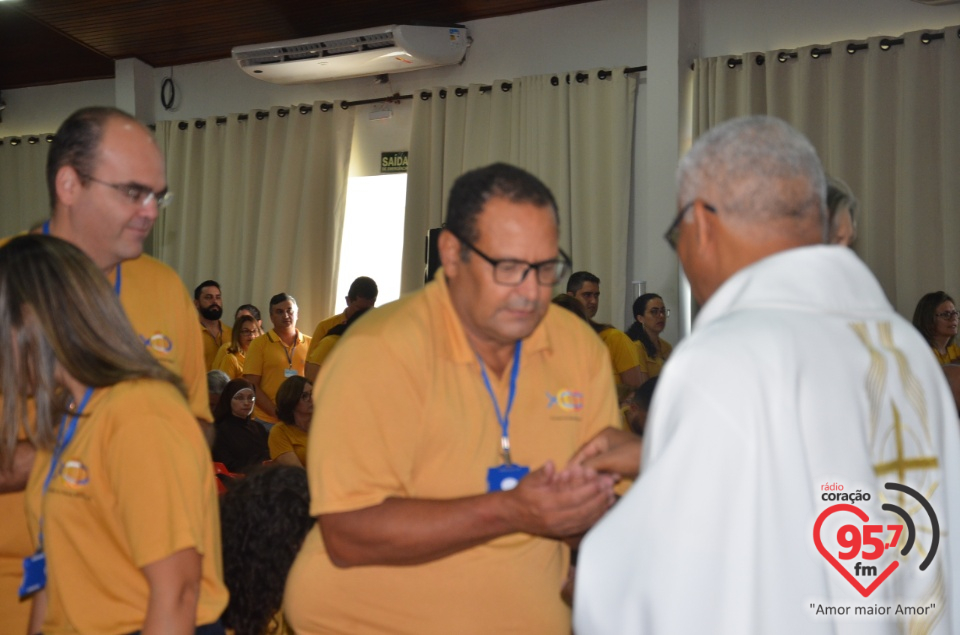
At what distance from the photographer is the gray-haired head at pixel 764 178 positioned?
1.66m

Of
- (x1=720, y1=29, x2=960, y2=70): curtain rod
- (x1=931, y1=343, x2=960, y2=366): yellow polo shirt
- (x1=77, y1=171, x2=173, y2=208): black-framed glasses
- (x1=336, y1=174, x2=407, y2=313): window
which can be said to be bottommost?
(x1=931, y1=343, x2=960, y2=366): yellow polo shirt

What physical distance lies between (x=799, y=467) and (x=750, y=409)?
0.37 ft

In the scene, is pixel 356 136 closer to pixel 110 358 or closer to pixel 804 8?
pixel 804 8

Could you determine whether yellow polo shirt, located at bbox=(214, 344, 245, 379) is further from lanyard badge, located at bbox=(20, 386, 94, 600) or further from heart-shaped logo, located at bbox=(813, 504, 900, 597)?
heart-shaped logo, located at bbox=(813, 504, 900, 597)

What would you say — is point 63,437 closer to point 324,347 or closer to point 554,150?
point 324,347

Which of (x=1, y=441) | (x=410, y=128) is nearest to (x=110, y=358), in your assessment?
(x=1, y=441)

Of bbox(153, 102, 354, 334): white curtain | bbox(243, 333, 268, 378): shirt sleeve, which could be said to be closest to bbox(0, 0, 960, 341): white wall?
bbox(153, 102, 354, 334): white curtain

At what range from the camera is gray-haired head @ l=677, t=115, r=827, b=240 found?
1664mm

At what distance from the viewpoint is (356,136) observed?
993cm

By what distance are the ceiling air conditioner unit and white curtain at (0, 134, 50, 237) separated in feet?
10.4

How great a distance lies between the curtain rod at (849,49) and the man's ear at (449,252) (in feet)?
21.4

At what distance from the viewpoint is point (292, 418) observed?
618cm

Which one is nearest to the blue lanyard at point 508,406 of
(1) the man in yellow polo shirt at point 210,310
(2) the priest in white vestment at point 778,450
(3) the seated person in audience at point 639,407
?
(2) the priest in white vestment at point 778,450

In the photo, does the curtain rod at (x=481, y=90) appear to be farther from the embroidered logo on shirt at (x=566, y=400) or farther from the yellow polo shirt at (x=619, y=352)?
the embroidered logo on shirt at (x=566, y=400)
